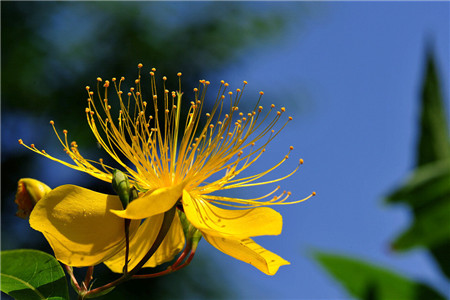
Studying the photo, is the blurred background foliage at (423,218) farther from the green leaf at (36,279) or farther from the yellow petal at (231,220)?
the green leaf at (36,279)

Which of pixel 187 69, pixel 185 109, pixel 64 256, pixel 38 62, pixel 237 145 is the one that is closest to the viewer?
pixel 64 256

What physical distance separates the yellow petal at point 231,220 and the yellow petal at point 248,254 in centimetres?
2

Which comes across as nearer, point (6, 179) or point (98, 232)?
point (98, 232)

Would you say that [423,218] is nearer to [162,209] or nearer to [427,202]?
[427,202]

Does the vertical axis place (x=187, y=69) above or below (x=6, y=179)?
above

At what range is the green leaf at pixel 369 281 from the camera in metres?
0.55

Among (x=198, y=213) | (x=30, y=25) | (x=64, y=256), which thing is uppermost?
(x=30, y=25)

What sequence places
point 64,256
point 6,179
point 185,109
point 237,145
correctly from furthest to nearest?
point 6,179 < point 185,109 < point 237,145 < point 64,256

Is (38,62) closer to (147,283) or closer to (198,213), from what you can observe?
(147,283)

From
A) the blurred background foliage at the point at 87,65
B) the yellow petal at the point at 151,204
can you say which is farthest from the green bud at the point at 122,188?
the blurred background foliage at the point at 87,65

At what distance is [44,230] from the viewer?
982 millimetres

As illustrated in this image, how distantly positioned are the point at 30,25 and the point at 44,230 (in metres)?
7.86

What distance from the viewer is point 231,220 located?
111 cm

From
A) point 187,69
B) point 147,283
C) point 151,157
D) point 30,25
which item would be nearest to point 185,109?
point 187,69
